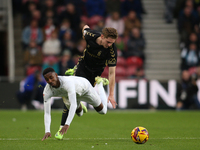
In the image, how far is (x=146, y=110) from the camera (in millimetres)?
14133

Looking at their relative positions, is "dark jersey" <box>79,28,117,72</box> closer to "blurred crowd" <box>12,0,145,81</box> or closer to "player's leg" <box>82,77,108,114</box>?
"player's leg" <box>82,77,108,114</box>

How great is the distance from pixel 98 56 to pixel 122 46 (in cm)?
788

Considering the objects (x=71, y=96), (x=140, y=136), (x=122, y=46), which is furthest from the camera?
(x=122, y=46)

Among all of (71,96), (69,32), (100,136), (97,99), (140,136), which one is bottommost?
(100,136)

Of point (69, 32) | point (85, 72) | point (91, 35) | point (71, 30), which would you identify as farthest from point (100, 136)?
point (71, 30)

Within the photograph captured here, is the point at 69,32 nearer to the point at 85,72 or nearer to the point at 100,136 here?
the point at 85,72

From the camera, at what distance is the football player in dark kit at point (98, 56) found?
7.12 m

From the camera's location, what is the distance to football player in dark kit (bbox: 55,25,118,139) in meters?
7.12

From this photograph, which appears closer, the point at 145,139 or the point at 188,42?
the point at 145,139

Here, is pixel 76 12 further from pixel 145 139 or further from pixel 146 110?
pixel 145 139

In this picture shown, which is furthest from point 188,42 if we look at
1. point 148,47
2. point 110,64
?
point 110,64

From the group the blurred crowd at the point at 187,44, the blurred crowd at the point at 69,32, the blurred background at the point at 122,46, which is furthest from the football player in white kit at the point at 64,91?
the blurred crowd at the point at 187,44

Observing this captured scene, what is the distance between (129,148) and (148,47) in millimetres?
11352

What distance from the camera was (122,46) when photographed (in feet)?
50.6
